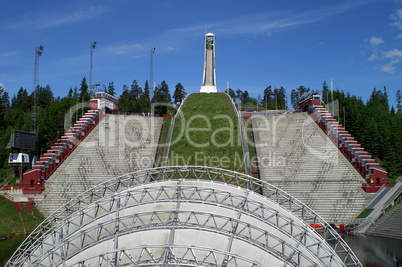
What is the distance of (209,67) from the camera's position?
82.8 meters

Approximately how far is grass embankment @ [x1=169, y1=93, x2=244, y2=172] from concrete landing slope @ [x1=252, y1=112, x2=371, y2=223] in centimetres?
301

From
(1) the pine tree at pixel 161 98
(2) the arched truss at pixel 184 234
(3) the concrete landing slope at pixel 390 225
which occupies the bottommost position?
(3) the concrete landing slope at pixel 390 225

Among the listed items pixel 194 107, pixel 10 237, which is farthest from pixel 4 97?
pixel 10 237

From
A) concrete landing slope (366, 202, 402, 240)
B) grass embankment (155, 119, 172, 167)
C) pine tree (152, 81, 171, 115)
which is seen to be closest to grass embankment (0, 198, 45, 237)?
grass embankment (155, 119, 172, 167)

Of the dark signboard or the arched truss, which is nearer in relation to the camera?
the arched truss

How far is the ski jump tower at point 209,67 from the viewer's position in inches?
3219

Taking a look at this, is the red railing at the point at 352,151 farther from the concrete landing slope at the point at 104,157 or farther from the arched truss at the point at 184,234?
the arched truss at the point at 184,234

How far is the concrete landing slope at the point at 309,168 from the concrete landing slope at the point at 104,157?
13403mm

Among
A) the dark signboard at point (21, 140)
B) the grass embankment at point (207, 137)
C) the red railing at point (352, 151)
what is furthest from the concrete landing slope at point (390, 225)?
the dark signboard at point (21, 140)

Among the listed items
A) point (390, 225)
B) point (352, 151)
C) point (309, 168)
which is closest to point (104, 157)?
point (309, 168)

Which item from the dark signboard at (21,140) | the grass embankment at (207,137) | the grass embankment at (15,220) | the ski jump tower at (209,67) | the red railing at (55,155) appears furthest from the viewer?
the ski jump tower at (209,67)

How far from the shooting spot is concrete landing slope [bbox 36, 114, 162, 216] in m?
41.0

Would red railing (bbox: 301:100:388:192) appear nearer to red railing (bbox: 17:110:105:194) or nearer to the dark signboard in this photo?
red railing (bbox: 17:110:105:194)

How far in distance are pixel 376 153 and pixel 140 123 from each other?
107 feet
